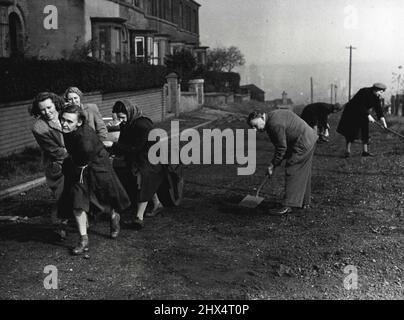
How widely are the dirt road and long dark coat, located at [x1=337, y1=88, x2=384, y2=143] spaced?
3.29 meters

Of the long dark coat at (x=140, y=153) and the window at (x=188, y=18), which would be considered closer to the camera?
the long dark coat at (x=140, y=153)

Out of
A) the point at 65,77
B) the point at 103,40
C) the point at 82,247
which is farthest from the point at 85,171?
the point at 103,40

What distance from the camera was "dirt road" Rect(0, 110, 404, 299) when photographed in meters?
4.70

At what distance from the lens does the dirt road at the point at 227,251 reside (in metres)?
4.70

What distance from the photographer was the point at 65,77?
53.2 feet

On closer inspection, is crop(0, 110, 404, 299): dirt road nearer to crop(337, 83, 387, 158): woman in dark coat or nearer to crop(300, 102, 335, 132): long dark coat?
crop(337, 83, 387, 158): woman in dark coat

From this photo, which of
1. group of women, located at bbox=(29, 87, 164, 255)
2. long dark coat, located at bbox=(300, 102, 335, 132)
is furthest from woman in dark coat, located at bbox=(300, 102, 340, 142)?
group of women, located at bbox=(29, 87, 164, 255)

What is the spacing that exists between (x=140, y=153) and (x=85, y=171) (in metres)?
1.11

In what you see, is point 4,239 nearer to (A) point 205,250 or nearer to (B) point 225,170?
(A) point 205,250

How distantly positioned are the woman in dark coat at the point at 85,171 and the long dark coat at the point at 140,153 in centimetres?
77

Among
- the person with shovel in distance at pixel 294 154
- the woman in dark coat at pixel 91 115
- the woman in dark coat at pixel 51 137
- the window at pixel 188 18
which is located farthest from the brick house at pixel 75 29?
the window at pixel 188 18

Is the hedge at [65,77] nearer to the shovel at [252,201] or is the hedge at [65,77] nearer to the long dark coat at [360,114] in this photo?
the shovel at [252,201]

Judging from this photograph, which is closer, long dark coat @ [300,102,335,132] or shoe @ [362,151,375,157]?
shoe @ [362,151,375,157]

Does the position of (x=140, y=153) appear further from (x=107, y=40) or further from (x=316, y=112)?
→ (x=107, y=40)
